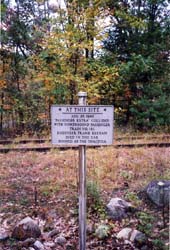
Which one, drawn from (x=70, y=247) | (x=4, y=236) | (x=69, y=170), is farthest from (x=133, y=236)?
(x=69, y=170)

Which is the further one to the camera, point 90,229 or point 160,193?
point 160,193

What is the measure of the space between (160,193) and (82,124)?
5.20 feet

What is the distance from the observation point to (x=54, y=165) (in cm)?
514

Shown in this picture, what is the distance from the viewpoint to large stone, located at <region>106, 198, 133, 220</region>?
3.54m

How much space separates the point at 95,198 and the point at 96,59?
7809 millimetres

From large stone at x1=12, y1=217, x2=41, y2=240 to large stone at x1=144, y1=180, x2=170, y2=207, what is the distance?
1432 millimetres

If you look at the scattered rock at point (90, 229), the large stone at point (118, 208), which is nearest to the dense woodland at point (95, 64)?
the large stone at point (118, 208)

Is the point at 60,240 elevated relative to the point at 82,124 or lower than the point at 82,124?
lower

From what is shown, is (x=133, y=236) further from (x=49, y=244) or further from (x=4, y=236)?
(x=4, y=236)

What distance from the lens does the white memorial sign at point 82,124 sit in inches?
107

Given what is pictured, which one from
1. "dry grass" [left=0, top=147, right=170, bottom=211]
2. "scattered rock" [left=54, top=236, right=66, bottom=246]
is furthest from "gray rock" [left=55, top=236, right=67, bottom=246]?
"dry grass" [left=0, top=147, right=170, bottom=211]

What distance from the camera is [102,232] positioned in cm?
326

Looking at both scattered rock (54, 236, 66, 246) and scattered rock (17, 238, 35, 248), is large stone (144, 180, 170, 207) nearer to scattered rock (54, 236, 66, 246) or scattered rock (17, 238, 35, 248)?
scattered rock (54, 236, 66, 246)

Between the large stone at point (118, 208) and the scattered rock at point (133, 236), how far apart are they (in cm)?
23
